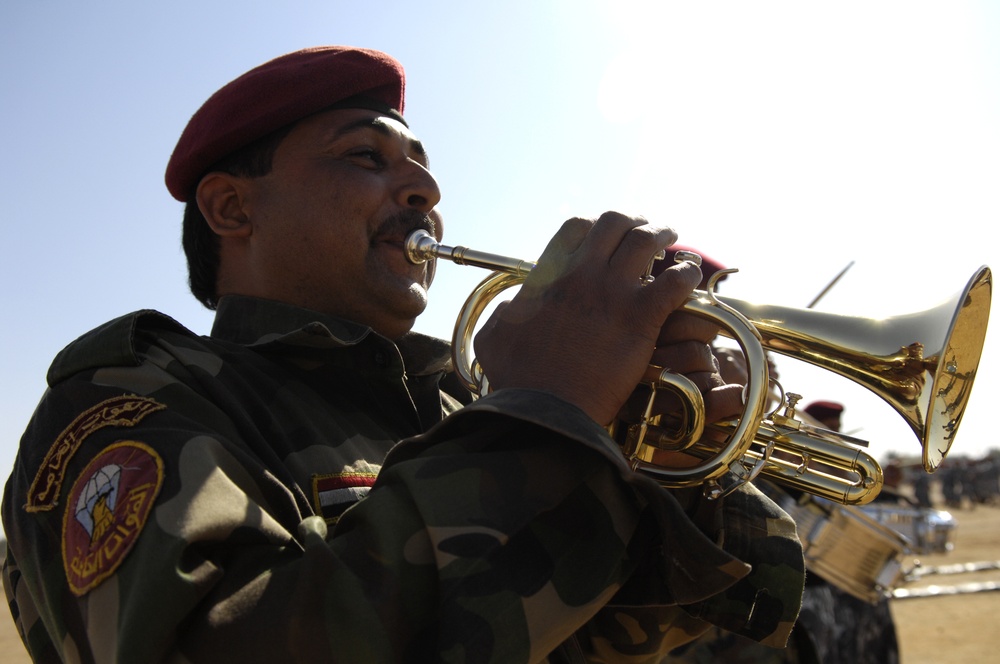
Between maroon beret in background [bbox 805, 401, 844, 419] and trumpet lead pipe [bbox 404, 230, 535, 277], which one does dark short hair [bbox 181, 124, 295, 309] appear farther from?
maroon beret in background [bbox 805, 401, 844, 419]

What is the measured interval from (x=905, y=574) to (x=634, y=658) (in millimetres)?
5915

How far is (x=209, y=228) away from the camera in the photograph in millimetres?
2871

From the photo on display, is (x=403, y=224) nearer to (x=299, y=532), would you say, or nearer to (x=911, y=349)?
(x=299, y=532)

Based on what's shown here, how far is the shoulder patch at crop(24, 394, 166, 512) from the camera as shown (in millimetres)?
1484

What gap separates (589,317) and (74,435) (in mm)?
1056

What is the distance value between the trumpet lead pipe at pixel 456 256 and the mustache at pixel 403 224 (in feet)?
0.08

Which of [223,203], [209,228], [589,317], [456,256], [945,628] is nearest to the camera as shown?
[589,317]

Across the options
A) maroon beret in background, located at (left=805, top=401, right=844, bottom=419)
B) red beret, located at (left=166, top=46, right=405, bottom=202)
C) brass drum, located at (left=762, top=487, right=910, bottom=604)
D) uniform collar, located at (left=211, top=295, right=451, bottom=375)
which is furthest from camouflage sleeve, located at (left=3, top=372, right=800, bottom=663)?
maroon beret in background, located at (left=805, top=401, right=844, bottom=419)

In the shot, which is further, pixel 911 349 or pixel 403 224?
pixel 403 224

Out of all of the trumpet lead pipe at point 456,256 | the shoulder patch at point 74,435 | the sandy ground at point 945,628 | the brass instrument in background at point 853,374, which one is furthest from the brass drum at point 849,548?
the shoulder patch at point 74,435

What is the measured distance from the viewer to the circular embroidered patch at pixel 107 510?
129cm

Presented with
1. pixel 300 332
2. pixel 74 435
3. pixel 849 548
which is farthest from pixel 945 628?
pixel 74 435

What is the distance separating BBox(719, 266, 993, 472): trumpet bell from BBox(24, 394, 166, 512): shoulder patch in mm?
1534

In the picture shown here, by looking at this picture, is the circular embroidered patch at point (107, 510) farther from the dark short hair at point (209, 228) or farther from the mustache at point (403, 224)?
the dark short hair at point (209, 228)
